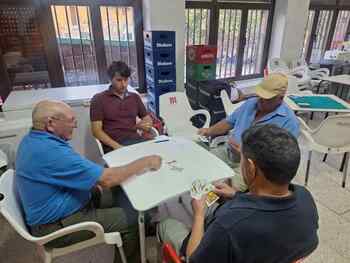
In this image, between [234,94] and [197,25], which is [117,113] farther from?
[197,25]

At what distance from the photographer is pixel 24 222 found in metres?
1.23

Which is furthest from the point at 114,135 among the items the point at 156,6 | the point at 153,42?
the point at 156,6

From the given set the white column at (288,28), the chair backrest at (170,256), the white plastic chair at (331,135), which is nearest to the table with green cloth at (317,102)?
the white plastic chair at (331,135)

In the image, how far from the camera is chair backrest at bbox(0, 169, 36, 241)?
3.53 feet

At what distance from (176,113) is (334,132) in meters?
1.52

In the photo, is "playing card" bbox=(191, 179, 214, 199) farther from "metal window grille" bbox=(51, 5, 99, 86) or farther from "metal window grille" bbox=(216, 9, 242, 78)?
"metal window grille" bbox=(216, 9, 242, 78)

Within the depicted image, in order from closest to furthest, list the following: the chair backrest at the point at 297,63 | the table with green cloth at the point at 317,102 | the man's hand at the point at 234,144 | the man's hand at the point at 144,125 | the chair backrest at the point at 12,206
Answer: the chair backrest at the point at 12,206
the man's hand at the point at 234,144
the man's hand at the point at 144,125
the table with green cloth at the point at 317,102
the chair backrest at the point at 297,63

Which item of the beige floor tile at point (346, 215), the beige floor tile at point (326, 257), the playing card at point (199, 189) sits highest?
the playing card at point (199, 189)

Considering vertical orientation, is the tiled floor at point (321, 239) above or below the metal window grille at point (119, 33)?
below

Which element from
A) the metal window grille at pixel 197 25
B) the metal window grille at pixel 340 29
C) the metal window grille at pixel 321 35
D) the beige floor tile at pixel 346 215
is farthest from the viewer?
the metal window grille at pixel 340 29

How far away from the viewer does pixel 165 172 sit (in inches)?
57.7

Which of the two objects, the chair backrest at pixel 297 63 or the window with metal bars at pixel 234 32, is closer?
the window with metal bars at pixel 234 32

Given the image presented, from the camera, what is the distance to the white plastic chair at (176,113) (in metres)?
2.64

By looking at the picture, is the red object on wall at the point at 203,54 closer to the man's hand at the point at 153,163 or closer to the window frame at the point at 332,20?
the man's hand at the point at 153,163
